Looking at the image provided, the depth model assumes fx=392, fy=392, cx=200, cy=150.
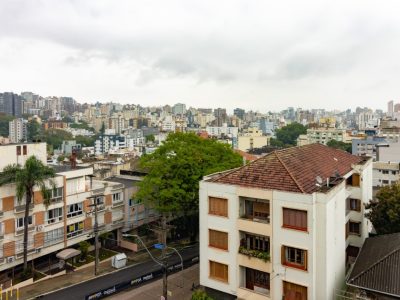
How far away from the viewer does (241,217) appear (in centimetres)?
2978

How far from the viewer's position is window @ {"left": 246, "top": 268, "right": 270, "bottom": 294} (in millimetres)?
29266

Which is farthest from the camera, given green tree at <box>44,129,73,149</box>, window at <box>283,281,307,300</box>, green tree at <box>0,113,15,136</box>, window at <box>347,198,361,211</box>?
green tree at <box>0,113,15,136</box>

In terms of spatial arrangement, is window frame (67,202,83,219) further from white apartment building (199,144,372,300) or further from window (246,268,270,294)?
window (246,268,270,294)

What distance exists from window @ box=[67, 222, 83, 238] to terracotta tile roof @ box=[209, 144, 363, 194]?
20403 mm

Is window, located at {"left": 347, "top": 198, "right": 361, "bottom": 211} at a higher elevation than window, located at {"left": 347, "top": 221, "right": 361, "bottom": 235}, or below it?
higher

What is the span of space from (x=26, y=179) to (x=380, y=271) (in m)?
30.9

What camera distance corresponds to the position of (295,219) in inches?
1075

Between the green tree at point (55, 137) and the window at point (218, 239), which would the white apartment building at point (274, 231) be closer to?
the window at point (218, 239)

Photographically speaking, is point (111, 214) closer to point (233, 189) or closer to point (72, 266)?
point (72, 266)

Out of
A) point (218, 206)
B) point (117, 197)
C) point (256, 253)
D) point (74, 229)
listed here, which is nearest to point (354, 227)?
point (256, 253)

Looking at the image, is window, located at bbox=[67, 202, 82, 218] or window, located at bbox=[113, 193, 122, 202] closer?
window, located at bbox=[67, 202, 82, 218]

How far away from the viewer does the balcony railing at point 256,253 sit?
28328 mm

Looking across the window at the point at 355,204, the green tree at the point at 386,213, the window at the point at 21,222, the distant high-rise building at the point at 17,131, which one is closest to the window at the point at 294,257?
the window at the point at 355,204

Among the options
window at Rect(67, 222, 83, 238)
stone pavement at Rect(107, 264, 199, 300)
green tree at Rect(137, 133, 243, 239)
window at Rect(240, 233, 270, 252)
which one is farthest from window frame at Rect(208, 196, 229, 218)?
window at Rect(67, 222, 83, 238)
